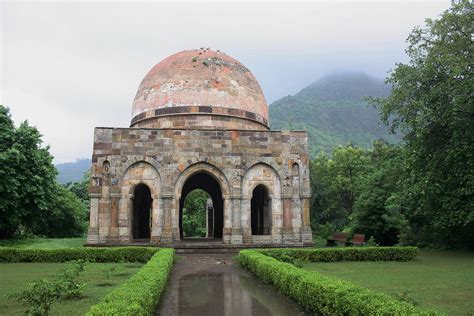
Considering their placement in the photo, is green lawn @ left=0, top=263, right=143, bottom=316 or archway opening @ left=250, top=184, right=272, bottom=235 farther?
archway opening @ left=250, top=184, right=272, bottom=235

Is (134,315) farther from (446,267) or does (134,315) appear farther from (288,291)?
(446,267)

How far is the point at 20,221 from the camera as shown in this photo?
21844 mm

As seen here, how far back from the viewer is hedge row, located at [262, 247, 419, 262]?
1493 cm

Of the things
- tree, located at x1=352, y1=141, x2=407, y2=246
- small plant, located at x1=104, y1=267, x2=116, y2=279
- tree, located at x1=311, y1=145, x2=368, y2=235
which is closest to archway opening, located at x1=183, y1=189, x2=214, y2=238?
tree, located at x1=311, y1=145, x2=368, y2=235

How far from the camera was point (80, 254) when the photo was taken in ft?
49.4

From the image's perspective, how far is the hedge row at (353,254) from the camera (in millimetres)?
14930

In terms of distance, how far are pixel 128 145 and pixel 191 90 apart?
13.4 feet

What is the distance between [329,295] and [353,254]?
8903mm

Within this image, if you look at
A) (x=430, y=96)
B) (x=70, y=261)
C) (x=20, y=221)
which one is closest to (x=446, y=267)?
(x=430, y=96)

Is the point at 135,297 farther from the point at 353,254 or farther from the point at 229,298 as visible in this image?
the point at 353,254

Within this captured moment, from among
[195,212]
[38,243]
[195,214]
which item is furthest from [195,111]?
[195,212]

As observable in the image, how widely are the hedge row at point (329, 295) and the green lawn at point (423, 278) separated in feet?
4.20

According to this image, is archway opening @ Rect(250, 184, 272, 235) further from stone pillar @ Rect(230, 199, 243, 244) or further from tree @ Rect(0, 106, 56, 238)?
tree @ Rect(0, 106, 56, 238)

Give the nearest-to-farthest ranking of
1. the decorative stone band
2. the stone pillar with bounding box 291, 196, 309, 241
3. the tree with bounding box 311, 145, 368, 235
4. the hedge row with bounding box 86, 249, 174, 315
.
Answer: the hedge row with bounding box 86, 249, 174, 315
the stone pillar with bounding box 291, 196, 309, 241
the decorative stone band
the tree with bounding box 311, 145, 368, 235
